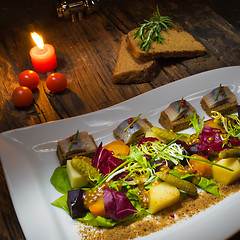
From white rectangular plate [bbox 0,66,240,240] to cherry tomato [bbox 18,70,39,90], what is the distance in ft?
2.90

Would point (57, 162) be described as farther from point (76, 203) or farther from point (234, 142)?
point (234, 142)

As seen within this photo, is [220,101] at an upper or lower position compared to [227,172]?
upper

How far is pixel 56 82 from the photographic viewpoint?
3994 mm

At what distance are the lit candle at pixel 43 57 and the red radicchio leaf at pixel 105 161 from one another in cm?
169

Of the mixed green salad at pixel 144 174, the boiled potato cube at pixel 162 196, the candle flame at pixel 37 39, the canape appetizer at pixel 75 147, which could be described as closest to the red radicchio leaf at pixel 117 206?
the mixed green salad at pixel 144 174

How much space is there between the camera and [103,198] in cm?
273

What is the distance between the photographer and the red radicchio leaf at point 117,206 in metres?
2.70

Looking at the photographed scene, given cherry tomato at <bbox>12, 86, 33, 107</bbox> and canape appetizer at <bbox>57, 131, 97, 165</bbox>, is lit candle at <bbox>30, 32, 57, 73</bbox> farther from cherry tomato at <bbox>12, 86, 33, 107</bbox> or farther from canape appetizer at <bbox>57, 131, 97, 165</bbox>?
canape appetizer at <bbox>57, 131, 97, 165</bbox>

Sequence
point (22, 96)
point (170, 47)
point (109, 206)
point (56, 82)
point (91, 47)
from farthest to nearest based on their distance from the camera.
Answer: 1. point (91, 47)
2. point (170, 47)
3. point (56, 82)
4. point (22, 96)
5. point (109, 206)

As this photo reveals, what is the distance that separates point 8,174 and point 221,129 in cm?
209

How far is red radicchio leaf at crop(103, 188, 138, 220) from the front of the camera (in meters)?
2.70

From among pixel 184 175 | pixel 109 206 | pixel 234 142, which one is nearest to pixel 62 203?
pixel 109 206

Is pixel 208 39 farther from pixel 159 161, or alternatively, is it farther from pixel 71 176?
pixel 71 176

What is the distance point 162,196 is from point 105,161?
0.60 meters
